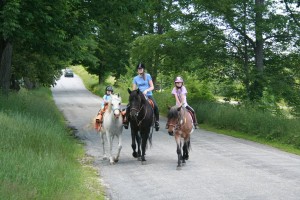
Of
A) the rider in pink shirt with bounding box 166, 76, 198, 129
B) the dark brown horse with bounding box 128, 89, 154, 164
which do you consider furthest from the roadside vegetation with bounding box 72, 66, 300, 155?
the dark brown horse with bounding box 128, 89, 154, 164

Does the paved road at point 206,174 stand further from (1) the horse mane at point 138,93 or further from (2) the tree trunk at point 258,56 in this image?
(2) the tree trunk at point 258,56

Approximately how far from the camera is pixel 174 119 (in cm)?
1205

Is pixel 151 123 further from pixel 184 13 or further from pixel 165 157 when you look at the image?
pixel 184 13

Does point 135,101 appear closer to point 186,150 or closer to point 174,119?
point 174,119

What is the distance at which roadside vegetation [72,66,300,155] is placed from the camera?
58.6 ft

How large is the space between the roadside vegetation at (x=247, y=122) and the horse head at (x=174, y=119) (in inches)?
220

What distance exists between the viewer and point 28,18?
636 inches

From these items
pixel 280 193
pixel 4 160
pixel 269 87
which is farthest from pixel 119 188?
pixel 269 87

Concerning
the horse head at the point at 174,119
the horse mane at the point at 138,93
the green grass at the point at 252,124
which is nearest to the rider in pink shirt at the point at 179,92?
the horse head at the point at 174,119

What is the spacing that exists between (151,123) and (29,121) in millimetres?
3724

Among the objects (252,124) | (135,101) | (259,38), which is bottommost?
(252,124)

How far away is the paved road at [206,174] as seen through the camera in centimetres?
920

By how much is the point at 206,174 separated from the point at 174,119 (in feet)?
5.87

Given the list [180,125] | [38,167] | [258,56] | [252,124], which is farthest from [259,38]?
[38,167]
